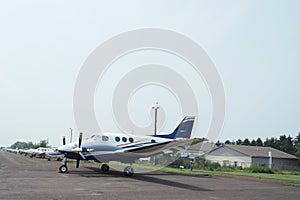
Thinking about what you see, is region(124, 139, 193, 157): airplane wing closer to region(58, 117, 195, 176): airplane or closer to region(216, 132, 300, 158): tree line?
region(58, 117, 195, 176): airplane

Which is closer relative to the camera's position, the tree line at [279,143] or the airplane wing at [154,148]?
the airplane wing at [154,148]

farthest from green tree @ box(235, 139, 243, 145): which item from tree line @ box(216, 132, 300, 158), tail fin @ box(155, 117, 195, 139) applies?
tail fin @ box(155, 117, 195, 139)

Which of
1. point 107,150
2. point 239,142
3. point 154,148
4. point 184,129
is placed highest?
point 184,129

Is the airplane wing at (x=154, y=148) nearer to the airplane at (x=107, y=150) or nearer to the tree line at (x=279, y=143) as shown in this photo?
the airplane at (x=107, y=150)

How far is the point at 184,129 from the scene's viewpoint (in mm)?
27969

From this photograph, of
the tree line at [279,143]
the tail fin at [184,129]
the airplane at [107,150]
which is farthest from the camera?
the tree line at [279,143]

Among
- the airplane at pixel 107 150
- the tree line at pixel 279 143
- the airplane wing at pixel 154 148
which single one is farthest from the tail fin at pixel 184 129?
the tree line at pixel 279 143

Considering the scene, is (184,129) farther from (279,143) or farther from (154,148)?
(279,143)

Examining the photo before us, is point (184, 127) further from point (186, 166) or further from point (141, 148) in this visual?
point (186, 166)

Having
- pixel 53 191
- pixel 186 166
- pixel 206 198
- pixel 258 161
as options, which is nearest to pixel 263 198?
pixel 206 198

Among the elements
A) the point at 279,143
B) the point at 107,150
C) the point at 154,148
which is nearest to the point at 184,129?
the point at 154,148

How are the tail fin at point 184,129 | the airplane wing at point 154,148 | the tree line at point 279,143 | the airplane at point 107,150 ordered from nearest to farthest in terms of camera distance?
the airplane wing at point 154,148, the airplane at point 107,150, the tail fin at point 184,129, the tree line at point 279,143

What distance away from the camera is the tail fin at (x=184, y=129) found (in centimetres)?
2788

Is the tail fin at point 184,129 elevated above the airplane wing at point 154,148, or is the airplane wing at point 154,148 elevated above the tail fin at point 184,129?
the tail fin at point 184,129
